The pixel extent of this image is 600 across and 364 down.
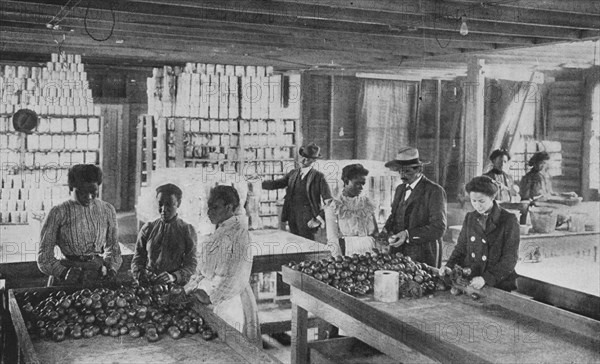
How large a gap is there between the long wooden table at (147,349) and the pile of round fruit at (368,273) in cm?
138

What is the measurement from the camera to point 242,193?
9938 mm

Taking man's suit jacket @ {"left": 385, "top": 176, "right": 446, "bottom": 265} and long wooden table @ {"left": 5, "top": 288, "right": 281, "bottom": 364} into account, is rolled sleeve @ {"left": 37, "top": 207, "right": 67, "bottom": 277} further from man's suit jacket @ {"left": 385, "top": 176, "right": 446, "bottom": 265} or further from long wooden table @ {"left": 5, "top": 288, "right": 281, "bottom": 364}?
man's suit jacket @ {"left": 385, "top": 176, "right": 446, "bottom": 265}

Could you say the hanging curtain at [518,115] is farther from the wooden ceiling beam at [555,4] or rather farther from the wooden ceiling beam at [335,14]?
Answer: the wooden ceiling beam at [555,4]

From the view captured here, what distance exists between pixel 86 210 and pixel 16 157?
8333 millimetres

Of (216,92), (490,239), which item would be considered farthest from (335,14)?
(216,92)

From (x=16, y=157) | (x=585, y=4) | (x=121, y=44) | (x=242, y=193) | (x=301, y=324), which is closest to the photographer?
(x=301, y=324)

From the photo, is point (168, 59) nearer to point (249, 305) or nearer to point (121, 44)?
point (121, 44)

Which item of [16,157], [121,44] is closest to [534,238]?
[121,44]

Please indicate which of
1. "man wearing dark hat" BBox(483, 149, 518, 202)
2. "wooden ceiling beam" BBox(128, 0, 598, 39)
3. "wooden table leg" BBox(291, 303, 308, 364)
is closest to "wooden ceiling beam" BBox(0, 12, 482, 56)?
"wooden ceiling beam" BBox(128, 0, 598, 39)

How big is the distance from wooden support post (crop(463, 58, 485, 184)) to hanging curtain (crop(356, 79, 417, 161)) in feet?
15.4

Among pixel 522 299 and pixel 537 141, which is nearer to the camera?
pixel 522 299

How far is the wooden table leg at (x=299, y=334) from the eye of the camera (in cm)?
556

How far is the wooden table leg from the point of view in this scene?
5562 millimetres

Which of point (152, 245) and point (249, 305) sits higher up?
point (152, 245)
